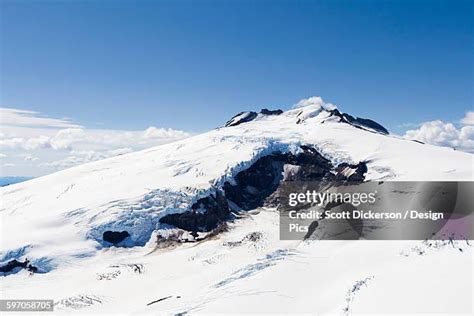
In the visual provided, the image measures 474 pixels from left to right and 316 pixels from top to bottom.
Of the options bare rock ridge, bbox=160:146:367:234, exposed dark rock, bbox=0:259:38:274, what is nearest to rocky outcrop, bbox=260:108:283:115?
bare rock ridge, bbox=160:146:367:234

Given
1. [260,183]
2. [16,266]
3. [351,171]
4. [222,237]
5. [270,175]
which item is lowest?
[16,266]

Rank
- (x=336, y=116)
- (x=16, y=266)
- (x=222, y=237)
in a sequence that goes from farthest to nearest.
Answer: (x=336, y=116) → (x=222, y=237) → (x=16, y=266)

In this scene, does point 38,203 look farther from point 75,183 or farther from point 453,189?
point 453,189

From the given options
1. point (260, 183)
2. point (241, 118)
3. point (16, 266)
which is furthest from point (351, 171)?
point (16, 266)

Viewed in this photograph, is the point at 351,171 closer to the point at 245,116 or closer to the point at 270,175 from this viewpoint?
the point at 270,175

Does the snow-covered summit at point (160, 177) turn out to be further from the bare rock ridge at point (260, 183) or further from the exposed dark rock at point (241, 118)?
the exposed dark rock at point (241, 118)

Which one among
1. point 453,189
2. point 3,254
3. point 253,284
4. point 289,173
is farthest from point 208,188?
point 253,284

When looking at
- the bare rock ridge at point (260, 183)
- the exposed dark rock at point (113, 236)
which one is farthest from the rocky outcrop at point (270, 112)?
the exposed dark rock at point (113, 236)
